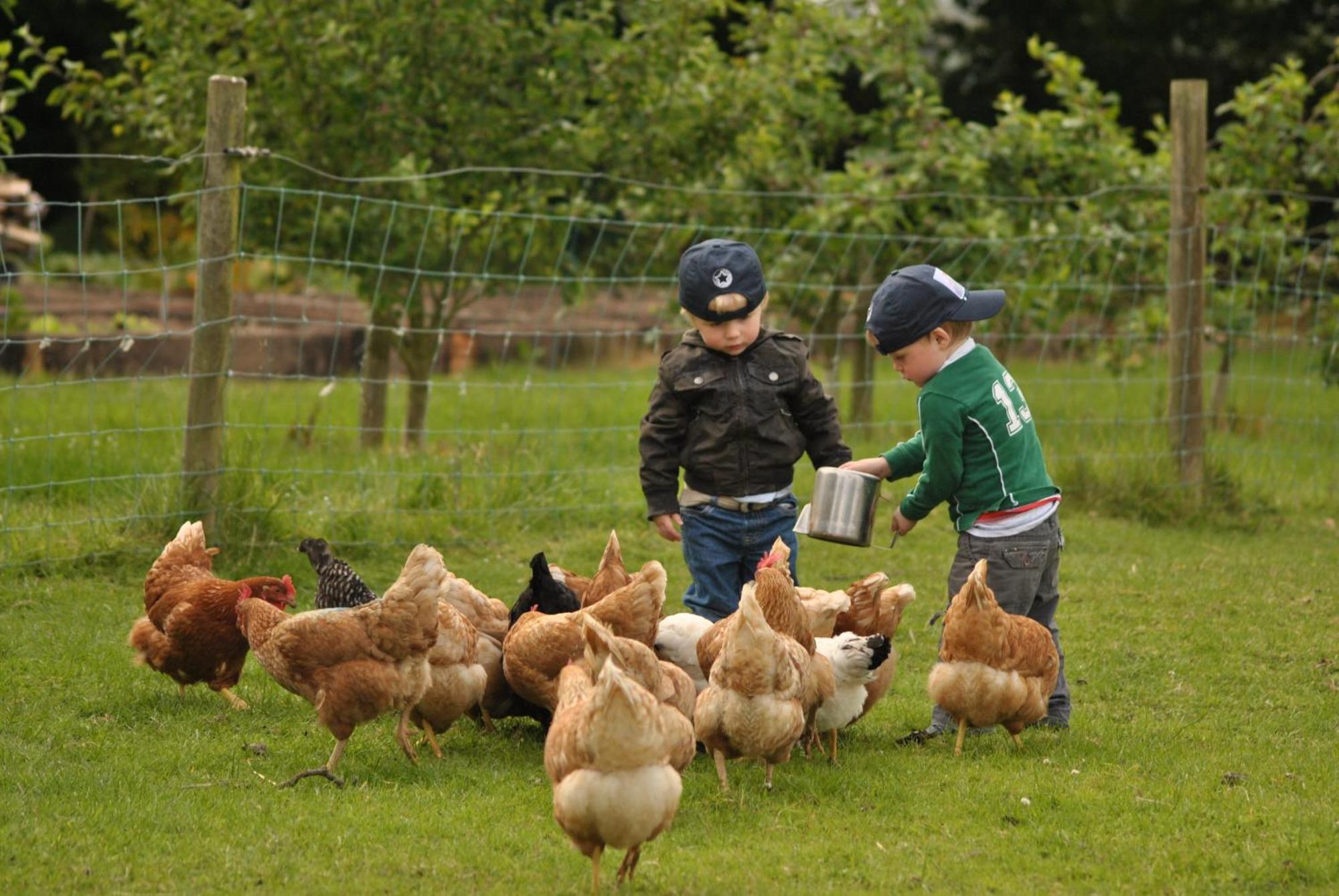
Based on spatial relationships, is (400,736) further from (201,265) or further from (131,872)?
(201,265)

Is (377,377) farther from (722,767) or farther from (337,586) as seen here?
(722,767)

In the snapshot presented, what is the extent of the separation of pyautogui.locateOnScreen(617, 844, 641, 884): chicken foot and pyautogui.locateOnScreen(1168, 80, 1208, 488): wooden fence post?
6.44 m

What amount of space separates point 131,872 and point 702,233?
720cm

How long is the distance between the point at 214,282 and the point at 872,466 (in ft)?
11.8

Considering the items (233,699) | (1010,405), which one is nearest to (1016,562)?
(1010,405)

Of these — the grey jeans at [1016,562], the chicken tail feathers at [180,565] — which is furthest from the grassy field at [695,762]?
the grey jeans at [1016,562]

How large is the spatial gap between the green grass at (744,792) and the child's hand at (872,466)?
97 cm

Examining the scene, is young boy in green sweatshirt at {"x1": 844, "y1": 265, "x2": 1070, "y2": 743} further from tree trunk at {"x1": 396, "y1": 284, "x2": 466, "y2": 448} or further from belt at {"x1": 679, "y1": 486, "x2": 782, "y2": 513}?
tree trunk at {"x1": 396, "y1": 284, "x2": 466, "y2": 448}

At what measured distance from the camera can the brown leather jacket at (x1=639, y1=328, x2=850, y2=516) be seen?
576 centimetres

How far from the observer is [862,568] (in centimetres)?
808

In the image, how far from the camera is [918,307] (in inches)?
206

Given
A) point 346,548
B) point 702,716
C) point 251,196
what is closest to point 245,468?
point 346,548

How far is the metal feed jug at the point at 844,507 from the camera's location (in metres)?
5.46

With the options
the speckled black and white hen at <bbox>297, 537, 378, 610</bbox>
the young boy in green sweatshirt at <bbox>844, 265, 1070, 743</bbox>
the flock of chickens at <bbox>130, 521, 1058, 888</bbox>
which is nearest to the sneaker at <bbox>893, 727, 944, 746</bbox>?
the young boy in green sweatshirt at <bbox>844, 265, 1070, 743</bbox>
